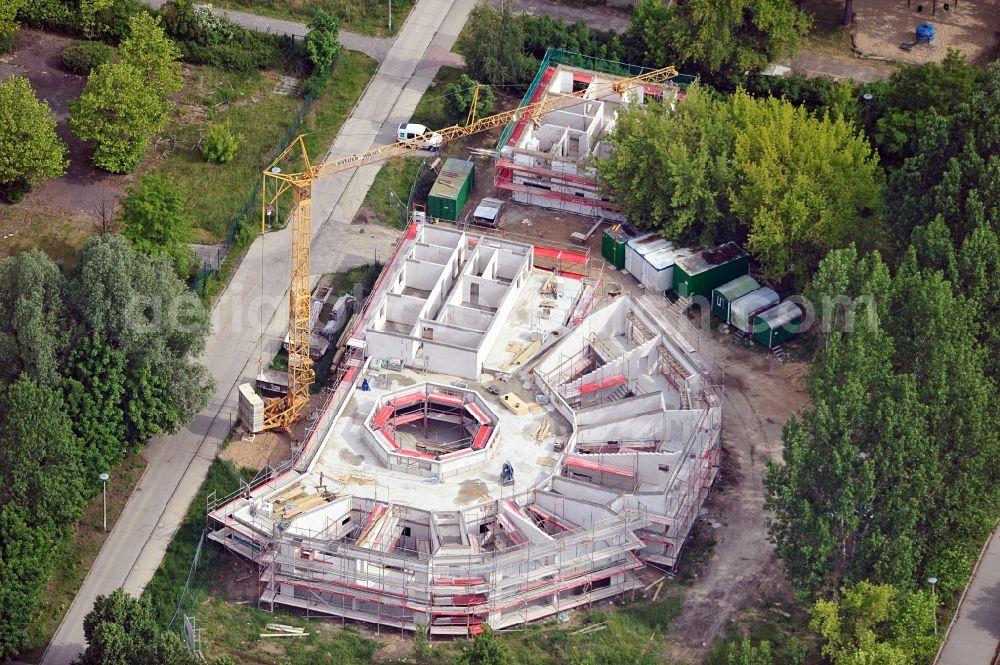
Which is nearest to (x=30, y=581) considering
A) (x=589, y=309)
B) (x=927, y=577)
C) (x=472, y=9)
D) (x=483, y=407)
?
(x=483, y=407)

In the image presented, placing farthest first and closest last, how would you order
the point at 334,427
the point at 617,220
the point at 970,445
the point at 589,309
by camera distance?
the point at 617,220 < the point at 589,309 < the point at 334,427 < the point at 970,445

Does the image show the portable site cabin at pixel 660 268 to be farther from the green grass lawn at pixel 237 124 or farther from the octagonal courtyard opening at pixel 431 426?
the green grass lawn at pixel 237 124

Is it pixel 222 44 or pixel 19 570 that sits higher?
pixel 222 44

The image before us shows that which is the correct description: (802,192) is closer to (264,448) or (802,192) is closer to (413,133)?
(413,133)

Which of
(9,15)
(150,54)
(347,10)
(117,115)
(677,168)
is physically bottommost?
(117,115)

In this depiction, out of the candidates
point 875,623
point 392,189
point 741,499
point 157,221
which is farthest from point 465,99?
point 875,623

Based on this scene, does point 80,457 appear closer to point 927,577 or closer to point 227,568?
point 227,568

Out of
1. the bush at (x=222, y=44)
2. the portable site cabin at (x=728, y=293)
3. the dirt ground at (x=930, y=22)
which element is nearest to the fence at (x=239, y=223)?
the bush at (x=222, y=44)
